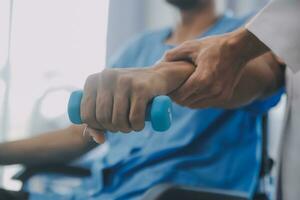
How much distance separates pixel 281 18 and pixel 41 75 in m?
0.41

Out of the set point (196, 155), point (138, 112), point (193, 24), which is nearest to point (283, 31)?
point (138, 112)

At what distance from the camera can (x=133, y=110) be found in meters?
0.44

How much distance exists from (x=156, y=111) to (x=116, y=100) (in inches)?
2.0

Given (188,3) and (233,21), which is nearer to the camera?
(233,21)

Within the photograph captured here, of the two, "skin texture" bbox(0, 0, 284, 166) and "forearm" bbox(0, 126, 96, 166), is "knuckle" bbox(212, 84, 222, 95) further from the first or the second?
"forearm" bbox(0, 126, 96, 166)

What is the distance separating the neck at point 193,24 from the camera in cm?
120

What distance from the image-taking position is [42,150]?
831mm

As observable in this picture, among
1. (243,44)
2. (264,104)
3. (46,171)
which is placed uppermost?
(243,44)

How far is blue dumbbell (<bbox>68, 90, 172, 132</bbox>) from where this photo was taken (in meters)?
0.41

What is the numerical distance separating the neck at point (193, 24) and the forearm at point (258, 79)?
0.39 metres

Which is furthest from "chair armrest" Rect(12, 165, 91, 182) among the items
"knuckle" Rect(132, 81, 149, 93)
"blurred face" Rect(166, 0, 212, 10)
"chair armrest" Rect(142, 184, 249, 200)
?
"blurred face" Rect(166, 0, 212, 10)

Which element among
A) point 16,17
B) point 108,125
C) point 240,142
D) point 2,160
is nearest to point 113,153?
point 240,142

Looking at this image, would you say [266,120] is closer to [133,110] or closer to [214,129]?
[214,129]

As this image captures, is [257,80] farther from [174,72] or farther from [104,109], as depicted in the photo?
[104,109]
